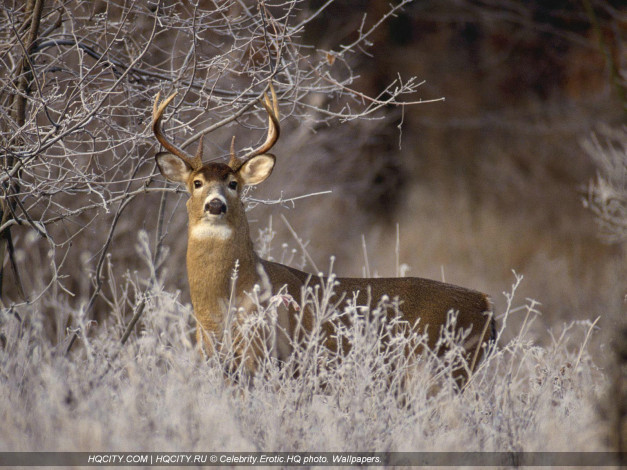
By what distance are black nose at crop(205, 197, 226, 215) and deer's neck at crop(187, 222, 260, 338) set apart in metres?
0.19

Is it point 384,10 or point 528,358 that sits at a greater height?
point 384,10

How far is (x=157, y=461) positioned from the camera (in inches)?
137

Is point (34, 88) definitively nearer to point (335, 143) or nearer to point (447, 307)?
point (447, 307)

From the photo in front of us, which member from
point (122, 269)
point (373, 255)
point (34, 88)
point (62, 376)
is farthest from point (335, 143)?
point (62, 376)

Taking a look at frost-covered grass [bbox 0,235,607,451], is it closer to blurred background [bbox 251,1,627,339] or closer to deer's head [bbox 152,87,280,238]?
deer's head [bbox 152,87,280,238]

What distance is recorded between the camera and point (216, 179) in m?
5.39

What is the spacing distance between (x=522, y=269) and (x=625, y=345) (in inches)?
372

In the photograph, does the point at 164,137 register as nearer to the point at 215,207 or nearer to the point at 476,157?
the point at 215,207

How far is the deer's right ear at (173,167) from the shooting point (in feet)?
17.7

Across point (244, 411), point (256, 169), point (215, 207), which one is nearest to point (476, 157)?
point (256, 169)

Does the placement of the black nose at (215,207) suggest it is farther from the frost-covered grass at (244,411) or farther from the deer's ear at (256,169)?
the frost-covered grass at (244,411)

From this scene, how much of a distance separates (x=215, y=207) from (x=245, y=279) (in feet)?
1.49

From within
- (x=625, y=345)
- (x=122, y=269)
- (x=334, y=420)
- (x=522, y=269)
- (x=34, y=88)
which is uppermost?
(x=34, y=88)

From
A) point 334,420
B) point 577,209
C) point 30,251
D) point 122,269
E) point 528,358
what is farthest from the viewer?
point 577,209
